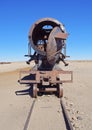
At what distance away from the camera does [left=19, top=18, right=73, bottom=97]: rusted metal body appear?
12508 millimetres

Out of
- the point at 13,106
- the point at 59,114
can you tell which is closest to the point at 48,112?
the point at 59,114

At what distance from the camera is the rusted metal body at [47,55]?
12508 mm

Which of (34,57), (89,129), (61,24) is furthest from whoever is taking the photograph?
(34,57)

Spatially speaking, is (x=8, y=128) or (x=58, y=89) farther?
(x=58, y=89)

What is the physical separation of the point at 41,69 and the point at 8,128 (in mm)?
6921

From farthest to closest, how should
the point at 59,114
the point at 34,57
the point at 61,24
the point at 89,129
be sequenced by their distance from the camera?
1. the point at 34,57
2. the point at 61,24
3. the point at 59,114
4. the point at 89,129

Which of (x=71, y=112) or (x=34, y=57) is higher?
(x=34, y=57)

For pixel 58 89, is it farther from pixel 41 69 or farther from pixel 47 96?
pixel 41 69

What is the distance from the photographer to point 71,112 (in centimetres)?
937

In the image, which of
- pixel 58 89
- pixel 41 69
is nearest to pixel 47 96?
pixel 58 89

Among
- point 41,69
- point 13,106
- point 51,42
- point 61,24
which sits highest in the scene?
point 61,24

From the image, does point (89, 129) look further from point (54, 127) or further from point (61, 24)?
point (61, 24)

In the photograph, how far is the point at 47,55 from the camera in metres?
12.7

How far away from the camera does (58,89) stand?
42.4 feet
